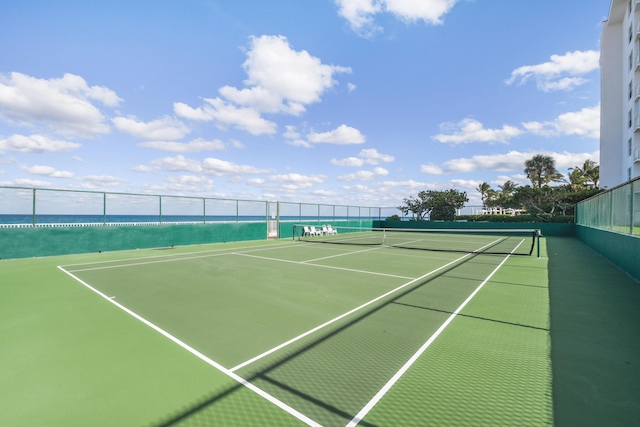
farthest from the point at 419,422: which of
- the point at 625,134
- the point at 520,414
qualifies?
the point at 625,134

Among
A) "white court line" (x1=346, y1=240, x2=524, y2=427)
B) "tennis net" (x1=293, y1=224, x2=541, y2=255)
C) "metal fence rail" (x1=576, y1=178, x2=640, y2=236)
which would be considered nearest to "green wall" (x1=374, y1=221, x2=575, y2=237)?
"tennis net" (x1=293, y1=224, x2=541, y2=255)

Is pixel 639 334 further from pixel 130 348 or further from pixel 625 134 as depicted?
pixel 625 134

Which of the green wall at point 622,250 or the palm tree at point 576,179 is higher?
the palm tree at point 576,179

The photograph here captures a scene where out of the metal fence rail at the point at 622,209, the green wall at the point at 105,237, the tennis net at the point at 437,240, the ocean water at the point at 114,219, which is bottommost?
the tennis net at the point at 437,240

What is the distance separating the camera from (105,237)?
548 inches

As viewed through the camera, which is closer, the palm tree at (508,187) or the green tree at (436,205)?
the green tree at (436,205)

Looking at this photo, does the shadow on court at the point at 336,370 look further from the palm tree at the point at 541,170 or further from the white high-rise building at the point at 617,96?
the palm tree at the point at 541,170

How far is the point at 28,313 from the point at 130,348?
2.93 metres

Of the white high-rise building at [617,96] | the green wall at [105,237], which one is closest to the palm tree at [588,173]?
the white high-rise building at [617,96]

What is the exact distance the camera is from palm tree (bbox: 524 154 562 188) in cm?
5150

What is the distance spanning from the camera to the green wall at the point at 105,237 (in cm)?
1159

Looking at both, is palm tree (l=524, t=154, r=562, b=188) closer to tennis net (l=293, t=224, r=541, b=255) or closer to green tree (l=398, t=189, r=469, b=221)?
green tree (l=398, t=189, r=469, b=221)

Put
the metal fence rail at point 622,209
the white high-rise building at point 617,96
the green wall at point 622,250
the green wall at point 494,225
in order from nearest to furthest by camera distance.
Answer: the green wall at point 622,250
the metal fence rail at point 622,209
the green wall at point 494,225
the white high-rise building at point 617,96

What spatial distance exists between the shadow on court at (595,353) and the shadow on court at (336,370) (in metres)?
1.47
